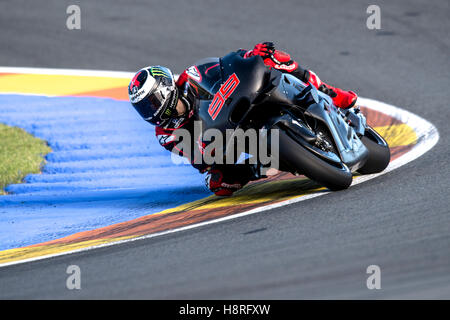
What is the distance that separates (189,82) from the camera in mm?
6398

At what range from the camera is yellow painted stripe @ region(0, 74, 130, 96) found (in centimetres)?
1125

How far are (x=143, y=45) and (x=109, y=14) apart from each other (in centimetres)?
189

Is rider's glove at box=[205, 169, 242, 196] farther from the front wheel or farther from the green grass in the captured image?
the green grass

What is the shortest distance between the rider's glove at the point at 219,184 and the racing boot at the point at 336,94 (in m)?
1.16

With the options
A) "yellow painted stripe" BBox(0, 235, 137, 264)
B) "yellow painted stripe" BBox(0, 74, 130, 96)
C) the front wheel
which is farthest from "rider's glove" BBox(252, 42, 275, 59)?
"yellow painted stripe" BBox(0, 74, 130, 96)

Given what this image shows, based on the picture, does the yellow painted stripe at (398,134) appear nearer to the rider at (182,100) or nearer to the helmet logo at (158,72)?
the rider at (182,100)

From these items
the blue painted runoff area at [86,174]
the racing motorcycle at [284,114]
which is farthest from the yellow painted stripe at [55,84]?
the racing motorcycle at [284,114]

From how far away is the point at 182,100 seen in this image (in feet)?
21.4

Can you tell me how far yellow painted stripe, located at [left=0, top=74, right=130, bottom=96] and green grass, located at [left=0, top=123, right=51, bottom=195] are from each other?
1488mm

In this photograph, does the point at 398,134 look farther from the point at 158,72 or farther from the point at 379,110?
the point at 158,72

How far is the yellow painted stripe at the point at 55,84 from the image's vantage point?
11250 millimetres

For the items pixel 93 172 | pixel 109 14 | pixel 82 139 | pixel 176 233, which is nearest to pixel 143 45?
pixel 109 14

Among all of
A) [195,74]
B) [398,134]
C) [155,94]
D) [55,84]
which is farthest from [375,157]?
[55,84]
